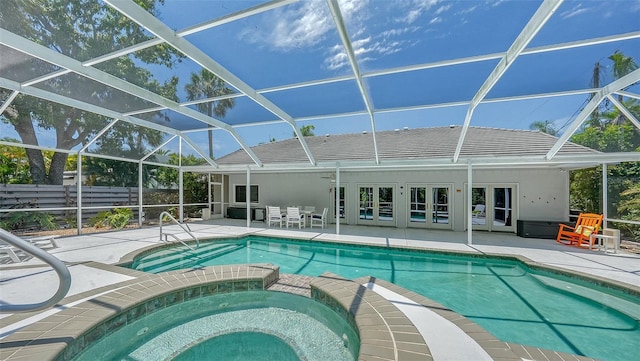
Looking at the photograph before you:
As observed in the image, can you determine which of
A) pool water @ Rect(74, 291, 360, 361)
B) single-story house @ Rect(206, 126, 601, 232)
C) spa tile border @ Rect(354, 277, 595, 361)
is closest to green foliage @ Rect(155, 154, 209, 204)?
single-story house @ Rect(206, 126, 601, 232)

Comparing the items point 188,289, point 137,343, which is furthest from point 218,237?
point 137,343

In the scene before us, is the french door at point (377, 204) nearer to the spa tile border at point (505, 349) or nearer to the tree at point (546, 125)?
the tree at point (546, 125)

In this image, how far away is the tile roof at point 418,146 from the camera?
928 centimetres

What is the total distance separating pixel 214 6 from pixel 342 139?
38.3ft

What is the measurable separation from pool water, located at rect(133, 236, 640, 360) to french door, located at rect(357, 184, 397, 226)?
4570 mm

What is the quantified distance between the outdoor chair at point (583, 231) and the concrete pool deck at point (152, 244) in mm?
445

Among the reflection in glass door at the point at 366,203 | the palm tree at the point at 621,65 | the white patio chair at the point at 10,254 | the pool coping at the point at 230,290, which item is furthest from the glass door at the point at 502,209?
the white patio chair at the point at 10,254

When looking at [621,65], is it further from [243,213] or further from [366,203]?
[243,213]

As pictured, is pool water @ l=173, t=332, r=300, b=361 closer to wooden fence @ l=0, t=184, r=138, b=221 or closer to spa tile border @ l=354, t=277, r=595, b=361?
spa tile border @ l=354, t=277, r=595, b=361

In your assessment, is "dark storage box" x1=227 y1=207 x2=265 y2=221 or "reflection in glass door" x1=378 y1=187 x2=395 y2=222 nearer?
"reflection in glass door" x1=378 y1=187 x2=395 y2=222

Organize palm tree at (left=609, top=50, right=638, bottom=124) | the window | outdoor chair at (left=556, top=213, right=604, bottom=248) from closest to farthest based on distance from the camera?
1. palm tree at (left=609, top=50, right=638, bottom=124)
2. outdoor chair at (left=556, top=213, right=604, bottom=248)
3. the window

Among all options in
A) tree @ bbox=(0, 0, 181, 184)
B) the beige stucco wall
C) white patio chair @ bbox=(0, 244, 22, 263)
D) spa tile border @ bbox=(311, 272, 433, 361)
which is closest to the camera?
spa tile border @ bbox=(311, 272, 433, 361)

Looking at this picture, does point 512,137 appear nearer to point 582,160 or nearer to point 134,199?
point 582,160

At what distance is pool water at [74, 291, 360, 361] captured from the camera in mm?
3291
